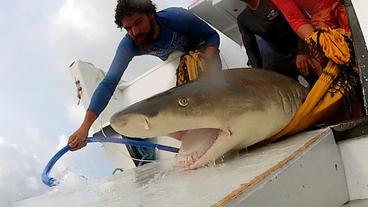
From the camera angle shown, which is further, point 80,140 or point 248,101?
point 80,140

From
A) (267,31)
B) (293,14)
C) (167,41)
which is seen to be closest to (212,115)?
(293,14)

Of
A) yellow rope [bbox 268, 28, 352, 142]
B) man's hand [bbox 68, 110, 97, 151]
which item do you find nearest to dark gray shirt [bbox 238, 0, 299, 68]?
yellow rope [bbox 268, 28, 352, 142]

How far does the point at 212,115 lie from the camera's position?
1.43 meters

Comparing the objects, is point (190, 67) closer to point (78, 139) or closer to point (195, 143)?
point (78, 139)

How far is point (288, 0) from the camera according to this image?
7.25ft

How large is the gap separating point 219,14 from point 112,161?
1.87 metres

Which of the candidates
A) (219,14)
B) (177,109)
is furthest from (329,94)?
(219,14)

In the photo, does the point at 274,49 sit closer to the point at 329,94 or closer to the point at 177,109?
the point at 329,94

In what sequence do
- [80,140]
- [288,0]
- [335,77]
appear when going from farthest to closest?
[80,140]
[288,0]
[335,77]

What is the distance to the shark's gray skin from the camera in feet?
4.59

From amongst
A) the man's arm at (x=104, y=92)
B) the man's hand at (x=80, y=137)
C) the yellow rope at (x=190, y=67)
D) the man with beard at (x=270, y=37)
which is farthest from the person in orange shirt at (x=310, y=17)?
the man's hand at (x=80, y=137)

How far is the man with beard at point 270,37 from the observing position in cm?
262

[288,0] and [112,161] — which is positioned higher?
[288,0]

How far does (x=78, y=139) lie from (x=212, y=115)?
5.10 ft
